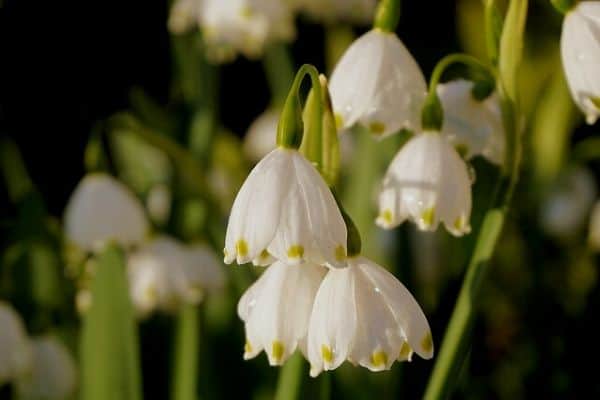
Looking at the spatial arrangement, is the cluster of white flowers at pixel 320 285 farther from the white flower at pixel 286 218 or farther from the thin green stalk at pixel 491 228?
the thin green stalk at pixel 491 228

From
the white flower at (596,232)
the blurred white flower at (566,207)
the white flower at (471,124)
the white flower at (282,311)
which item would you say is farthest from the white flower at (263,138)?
the white flower at (282,311)

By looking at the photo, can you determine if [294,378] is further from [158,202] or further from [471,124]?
[158,202]

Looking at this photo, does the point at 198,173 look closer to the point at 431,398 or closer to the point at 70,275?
the point at 70,275

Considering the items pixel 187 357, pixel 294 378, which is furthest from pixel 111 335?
pixel 294 378

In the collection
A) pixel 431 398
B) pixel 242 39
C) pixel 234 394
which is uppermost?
pixel 242 39

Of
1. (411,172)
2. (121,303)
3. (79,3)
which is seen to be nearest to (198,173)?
(121,303)

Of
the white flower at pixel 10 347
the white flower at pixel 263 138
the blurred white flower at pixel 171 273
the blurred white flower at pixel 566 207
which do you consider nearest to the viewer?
the white flower at pixel 10 347
